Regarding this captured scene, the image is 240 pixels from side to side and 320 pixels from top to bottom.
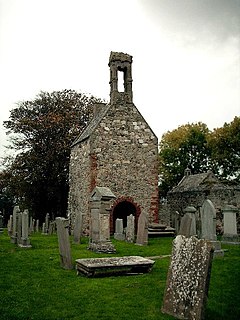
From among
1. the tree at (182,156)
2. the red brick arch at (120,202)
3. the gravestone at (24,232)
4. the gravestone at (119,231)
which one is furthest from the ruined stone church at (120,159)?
the tree at (182,156)

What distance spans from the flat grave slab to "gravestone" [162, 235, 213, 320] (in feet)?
7.96

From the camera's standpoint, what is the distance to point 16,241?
550 inches

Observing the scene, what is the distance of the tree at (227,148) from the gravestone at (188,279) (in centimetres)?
3325

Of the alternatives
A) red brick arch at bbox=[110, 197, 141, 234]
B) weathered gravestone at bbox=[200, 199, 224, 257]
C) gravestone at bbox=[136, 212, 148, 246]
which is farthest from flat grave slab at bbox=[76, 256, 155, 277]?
red brick arch at bbox=[110, 197, 141, 234]

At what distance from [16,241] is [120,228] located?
5.14 m

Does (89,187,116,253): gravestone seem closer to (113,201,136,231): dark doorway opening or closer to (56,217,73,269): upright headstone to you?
(56,217,73,269): upright headstone

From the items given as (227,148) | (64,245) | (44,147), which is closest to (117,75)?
(44,147)

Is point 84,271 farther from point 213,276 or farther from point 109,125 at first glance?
point 109,125

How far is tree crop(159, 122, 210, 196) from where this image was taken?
4344cm

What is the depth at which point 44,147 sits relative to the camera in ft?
89.9

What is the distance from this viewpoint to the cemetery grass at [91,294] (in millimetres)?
5180

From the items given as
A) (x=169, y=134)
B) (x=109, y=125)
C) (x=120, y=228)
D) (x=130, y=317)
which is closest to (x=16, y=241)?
(x=120, y=228)

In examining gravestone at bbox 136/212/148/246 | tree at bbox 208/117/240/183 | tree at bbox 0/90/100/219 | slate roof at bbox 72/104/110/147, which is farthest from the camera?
tree at bbox 208/117/240/183

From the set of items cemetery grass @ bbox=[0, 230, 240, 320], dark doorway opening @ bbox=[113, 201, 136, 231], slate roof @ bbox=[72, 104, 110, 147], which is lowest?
cemetery grass @ bbox=[0, 230, 240, 320]
